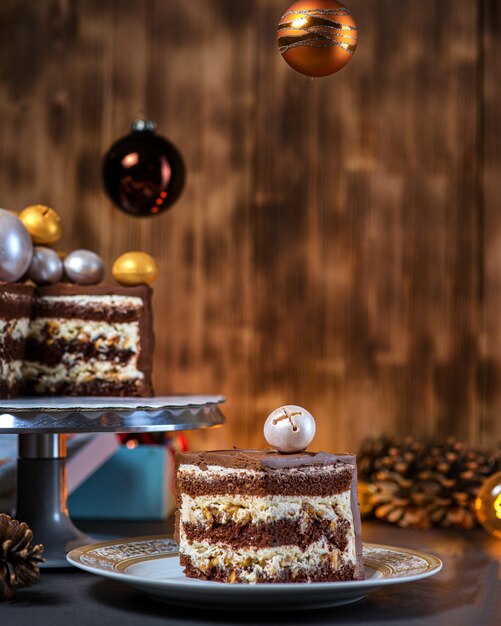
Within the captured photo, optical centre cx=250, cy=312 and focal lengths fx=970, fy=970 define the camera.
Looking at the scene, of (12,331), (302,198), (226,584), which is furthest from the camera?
(302,198)

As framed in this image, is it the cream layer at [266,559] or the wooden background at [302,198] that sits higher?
the wooden background at [302,198]

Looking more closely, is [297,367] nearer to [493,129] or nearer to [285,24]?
[493,129]

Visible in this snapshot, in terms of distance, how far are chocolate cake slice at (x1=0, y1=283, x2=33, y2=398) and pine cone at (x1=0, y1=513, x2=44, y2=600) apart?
0.47 metres

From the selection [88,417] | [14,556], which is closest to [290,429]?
[88,417]

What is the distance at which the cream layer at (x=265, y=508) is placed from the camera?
1505 millimetres

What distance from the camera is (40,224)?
7.23 feet

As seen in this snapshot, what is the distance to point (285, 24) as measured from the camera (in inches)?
67.7

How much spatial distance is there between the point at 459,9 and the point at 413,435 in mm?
1393

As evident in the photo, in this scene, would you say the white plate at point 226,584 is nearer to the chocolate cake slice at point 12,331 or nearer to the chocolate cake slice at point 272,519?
the chocolate cake slice at point 272,519

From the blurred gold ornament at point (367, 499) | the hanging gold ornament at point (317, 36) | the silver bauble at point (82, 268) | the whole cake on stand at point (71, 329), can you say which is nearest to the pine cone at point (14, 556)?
the whole cake on stand at point (71, 329)

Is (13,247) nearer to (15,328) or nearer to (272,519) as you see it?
(15,328)

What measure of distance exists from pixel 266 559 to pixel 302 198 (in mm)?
1835

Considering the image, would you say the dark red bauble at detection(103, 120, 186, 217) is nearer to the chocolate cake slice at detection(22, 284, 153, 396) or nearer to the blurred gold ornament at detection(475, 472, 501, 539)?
the chocolate cake slice at detection(22, 284, 153, 396)

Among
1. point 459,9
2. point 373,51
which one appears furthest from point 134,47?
point 459,9
